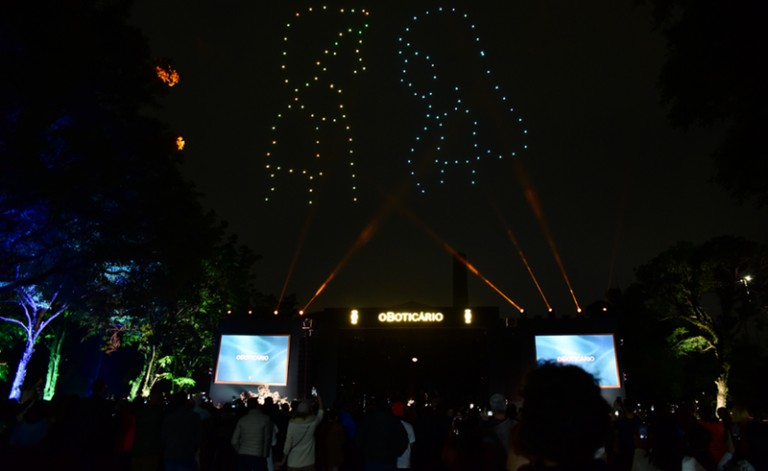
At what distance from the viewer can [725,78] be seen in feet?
29.6

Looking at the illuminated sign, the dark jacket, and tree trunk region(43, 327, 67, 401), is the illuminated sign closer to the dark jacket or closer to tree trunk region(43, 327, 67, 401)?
tree trunk region(43, 327, 67, 401)

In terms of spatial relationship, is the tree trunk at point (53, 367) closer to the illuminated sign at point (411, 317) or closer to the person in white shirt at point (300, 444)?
the illuminated sign at point (411, 317)

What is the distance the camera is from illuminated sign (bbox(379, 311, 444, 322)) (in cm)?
2177

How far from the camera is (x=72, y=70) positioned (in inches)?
399

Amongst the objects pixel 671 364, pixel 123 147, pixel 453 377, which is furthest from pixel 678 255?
pixel 123 147

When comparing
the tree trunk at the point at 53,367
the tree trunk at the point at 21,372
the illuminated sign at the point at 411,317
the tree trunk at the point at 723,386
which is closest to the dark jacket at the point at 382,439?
the tree trunk at the point at 21,372

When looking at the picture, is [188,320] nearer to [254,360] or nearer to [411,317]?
[254,360]

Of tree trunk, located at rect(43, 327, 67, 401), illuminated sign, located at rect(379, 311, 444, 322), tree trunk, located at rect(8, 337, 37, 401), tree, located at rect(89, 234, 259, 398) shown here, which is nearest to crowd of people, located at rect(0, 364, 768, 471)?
tree trunk, located at rect(8, 337, 37, 401)

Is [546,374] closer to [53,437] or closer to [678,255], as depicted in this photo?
[53,437]

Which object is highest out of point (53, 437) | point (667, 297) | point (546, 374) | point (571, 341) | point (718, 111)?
point (718, 111)

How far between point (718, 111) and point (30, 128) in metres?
13.8

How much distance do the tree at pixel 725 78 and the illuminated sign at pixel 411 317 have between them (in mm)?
13492

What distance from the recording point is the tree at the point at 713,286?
20.3m

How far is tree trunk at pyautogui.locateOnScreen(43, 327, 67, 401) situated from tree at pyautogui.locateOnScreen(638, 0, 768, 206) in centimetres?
2448
